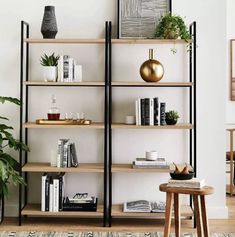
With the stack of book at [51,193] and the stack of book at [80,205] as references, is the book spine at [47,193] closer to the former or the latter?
the stack of book at [51,193]

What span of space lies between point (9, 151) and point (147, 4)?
170cm

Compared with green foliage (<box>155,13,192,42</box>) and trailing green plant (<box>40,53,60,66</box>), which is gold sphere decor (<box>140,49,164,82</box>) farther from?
trailing green plant (<box>40,53,60,66</box>)

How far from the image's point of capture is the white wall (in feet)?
14.8

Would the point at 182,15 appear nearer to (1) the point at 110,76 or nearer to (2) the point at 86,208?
(1) the point at 110,76

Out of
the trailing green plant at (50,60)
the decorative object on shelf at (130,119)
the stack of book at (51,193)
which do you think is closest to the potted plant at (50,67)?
the trailing green plant at (50,60)

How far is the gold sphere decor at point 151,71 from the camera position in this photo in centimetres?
425

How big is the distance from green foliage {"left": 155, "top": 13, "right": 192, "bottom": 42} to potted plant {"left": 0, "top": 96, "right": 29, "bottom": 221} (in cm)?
129

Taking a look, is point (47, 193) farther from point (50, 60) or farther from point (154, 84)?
point (154, 84)

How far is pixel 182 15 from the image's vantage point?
453 cm

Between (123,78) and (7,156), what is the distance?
116cm

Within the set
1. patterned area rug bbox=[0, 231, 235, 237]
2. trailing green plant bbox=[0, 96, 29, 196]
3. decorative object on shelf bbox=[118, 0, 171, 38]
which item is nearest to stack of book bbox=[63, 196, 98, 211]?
patterned area rug bbox=[0, 231, 235, 237]

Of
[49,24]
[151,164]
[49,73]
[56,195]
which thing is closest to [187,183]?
[151,164]

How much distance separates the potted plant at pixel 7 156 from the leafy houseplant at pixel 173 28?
51.0 inches

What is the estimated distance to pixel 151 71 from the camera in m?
4.24
